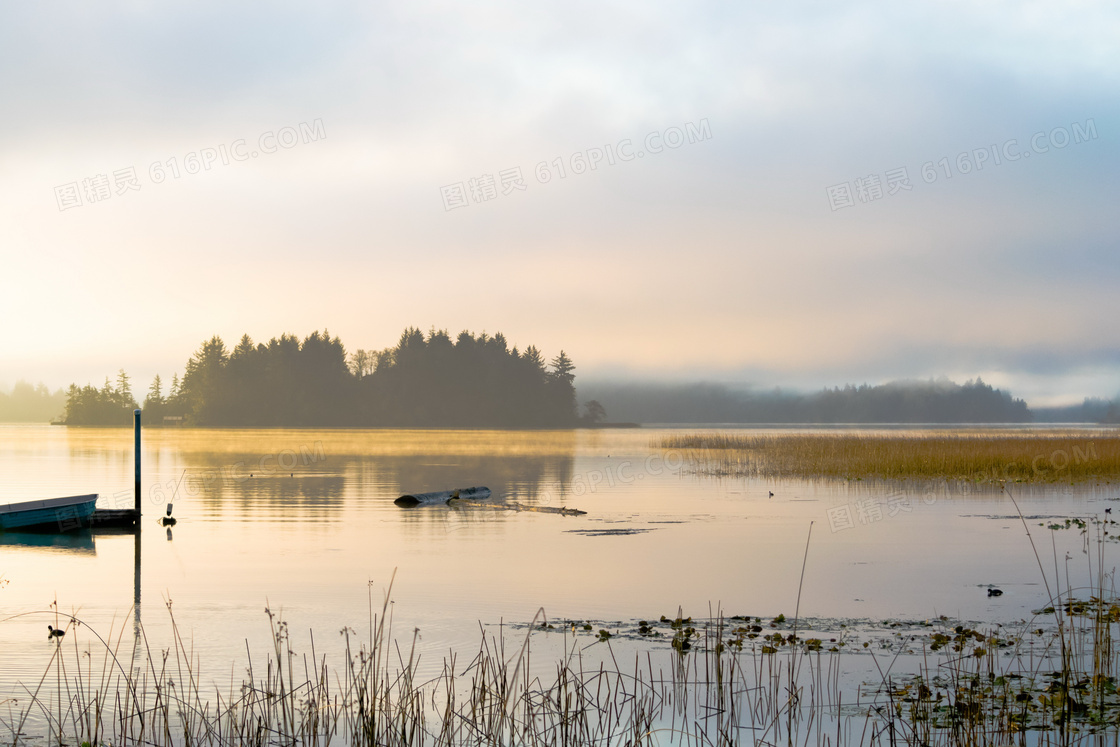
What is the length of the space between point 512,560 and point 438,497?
13176mm

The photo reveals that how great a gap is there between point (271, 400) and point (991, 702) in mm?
174616

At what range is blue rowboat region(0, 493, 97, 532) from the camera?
2516 centimetres

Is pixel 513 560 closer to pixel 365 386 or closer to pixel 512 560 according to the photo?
pixel 512 560

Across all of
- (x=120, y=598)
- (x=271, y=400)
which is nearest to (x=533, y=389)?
(x=271, y=400)

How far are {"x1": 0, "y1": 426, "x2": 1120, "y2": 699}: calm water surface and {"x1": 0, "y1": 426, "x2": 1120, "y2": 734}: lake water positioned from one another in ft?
0.23

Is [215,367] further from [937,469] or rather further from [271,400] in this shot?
[937,469]

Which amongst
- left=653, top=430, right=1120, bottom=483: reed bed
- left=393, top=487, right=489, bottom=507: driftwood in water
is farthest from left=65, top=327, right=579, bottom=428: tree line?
left=393, top=487, right=489, bottom=507: driftwood in water

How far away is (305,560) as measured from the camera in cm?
2078

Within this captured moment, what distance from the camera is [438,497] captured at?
33.4 meters

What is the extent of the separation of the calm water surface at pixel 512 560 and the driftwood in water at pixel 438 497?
3.33 feet

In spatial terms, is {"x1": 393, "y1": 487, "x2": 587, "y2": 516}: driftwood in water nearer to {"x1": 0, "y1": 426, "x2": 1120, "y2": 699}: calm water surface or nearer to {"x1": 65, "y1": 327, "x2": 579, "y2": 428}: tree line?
{"x1": 0, "y1": 426, "x2": 1120, "y2": 699}: calm water surface

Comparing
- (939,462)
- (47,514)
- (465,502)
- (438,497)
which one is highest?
(47,514)

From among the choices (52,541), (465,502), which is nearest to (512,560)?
(52,541)

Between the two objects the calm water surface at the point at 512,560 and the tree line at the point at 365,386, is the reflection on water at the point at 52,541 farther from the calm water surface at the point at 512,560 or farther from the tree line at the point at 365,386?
the tree line at the point at 365,386
